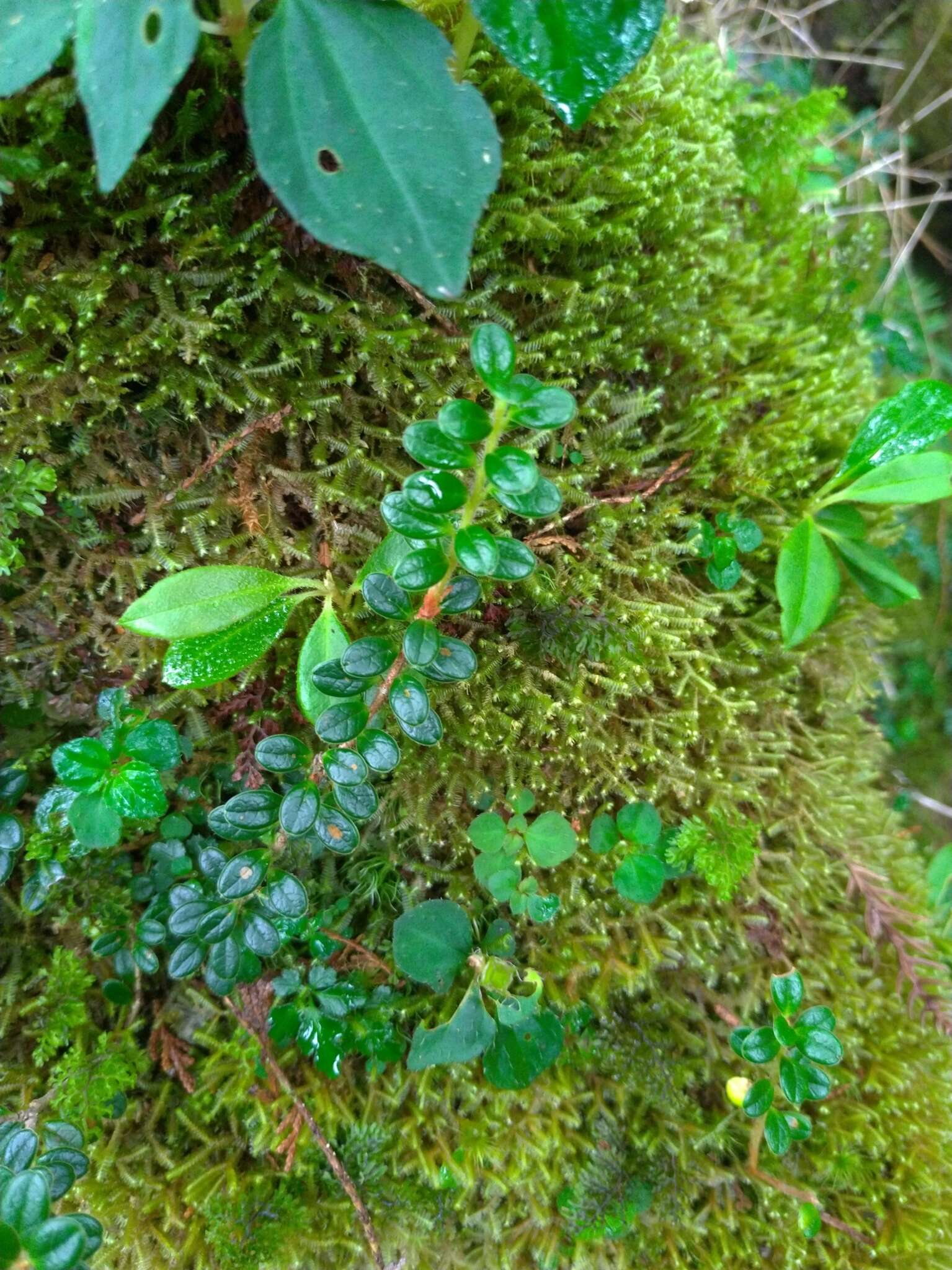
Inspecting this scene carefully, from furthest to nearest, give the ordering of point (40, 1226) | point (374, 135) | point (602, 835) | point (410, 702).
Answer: point (602, 835) → point (410, 702) → point (374, 135) → point (40, 1226)

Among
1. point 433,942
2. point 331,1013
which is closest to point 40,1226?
point 331,1013

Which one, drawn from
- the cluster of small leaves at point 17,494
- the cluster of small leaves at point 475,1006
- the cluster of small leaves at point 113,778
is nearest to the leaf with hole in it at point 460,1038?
the cluster of small leaves at point 475,1006

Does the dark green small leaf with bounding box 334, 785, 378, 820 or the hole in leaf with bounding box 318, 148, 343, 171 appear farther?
the dark green small leaf with bounding box 334, 785, 378, 820

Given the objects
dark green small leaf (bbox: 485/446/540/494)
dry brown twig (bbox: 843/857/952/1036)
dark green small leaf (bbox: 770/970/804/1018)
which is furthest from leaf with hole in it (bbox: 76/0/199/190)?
dry brown twig (bbox: 843/857/952/1036)

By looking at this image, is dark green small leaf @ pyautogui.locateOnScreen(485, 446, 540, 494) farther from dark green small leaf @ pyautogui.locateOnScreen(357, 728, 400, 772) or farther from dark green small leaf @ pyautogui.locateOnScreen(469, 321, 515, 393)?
dark green small leaf @ pyautogui.locateOnScreen(357, 728, 400, 772)

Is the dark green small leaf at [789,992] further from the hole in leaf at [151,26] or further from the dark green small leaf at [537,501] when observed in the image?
the hole in leaf at [151,26]

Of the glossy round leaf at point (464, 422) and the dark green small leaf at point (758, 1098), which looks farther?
the dark green small leaf at point (758, 1098)

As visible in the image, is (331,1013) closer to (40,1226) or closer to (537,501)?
(40,1226)
